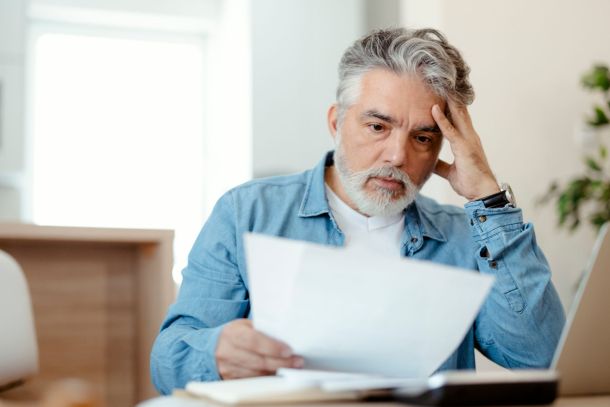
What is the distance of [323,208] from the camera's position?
1.58 m

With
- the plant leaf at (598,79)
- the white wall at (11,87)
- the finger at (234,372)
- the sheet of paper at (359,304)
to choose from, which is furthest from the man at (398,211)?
the white wall at (11,87)

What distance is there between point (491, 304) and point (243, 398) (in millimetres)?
791

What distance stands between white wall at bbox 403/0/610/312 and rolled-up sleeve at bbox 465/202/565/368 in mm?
1512

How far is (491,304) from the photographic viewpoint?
57.7 inches

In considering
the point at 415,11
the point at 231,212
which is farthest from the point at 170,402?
the point at 415,11

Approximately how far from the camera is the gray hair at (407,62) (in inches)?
61.4

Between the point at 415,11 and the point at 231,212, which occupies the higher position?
the point at 415,11

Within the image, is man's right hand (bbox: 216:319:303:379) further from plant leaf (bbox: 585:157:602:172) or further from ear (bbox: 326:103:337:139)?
plant leaf (bbox: 585:157:602:172)

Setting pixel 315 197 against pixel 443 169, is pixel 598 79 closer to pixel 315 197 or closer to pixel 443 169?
pixel 443 169

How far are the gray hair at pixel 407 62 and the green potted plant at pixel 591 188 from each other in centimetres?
148

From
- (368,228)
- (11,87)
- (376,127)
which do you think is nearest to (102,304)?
(368,228)

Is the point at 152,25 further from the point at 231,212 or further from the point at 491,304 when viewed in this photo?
the point at 491,304

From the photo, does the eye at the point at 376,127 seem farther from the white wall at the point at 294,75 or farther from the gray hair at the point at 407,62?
the white wall at the point at 294,75

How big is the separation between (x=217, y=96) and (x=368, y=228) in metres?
2.77
